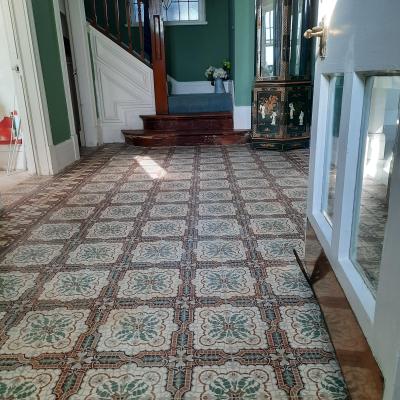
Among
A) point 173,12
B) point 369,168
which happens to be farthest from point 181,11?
point 369,168

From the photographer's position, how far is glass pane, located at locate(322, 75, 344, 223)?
1284mm

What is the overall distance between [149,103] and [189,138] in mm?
931

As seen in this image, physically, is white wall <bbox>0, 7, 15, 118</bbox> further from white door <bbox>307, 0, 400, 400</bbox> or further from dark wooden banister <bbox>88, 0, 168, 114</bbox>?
white door <bbox>307, 0, 400, 400</bbox>

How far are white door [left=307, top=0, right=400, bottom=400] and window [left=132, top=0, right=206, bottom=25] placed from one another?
5923mm

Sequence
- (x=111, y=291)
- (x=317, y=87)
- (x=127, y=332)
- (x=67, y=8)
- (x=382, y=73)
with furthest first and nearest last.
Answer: (x=67, y=8)
(x=111, y=291)
(x=317, y=87)
(x=127, y=332)
(x=382, y=73)

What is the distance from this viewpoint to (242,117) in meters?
5.25

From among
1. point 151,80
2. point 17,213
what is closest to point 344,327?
point 17,213

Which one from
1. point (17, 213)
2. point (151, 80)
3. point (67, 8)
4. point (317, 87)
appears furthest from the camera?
point (151, 80)

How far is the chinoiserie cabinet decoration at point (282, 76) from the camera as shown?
4.23 metres

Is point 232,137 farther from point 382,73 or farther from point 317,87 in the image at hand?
point 382,73

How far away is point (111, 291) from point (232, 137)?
12.5ft

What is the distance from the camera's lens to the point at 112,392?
1.08m

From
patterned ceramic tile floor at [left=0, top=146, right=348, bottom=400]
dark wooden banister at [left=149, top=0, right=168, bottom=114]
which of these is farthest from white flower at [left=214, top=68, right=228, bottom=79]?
patterned ceramic tile floor at [left=0, top=146, right=348, bottom=400]

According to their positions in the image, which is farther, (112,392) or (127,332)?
(127,332)
